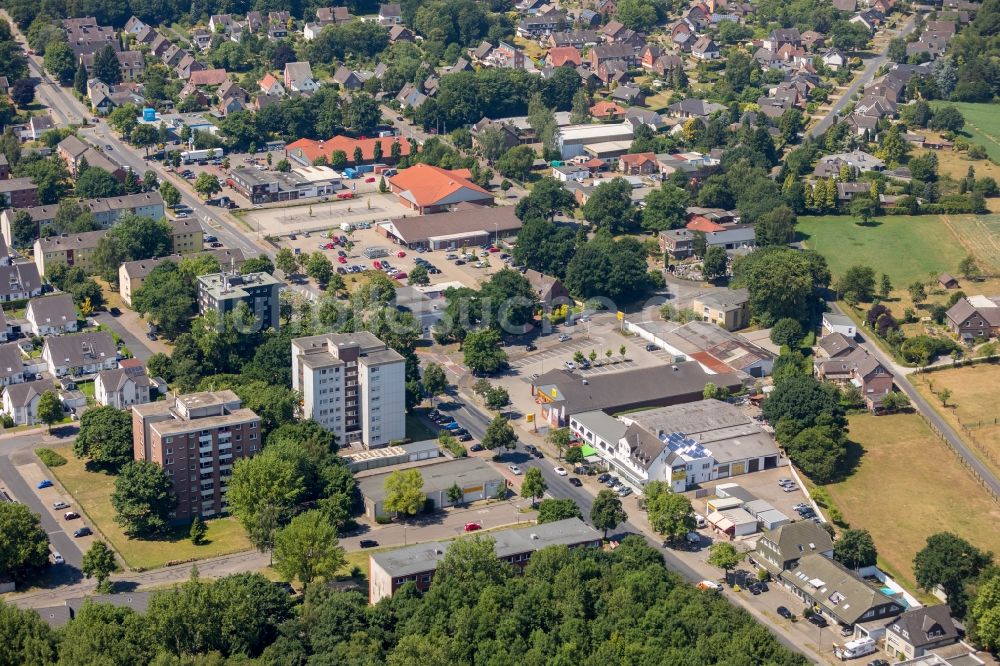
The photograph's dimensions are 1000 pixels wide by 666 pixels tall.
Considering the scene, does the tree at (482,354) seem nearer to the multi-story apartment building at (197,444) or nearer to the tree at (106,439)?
the multi-story apartment building at (197,444)

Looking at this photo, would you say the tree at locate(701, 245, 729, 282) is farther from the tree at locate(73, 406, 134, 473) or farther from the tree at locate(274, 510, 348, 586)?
the tree at locate(274, 510, 348, 586)

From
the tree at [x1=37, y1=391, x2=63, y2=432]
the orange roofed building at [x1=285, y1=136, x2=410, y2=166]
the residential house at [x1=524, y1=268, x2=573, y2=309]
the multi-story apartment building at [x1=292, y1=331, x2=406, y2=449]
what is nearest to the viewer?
the multi-story apartment building at [x1=292, y1=331, x2=406, y2=449]

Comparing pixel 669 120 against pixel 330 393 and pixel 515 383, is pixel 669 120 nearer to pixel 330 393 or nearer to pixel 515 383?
pixel 515 383

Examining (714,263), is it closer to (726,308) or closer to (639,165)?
(726,308)

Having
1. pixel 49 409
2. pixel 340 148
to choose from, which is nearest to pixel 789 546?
pixel 49 409

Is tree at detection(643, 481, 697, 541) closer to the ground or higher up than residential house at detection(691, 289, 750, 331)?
closer to the ground

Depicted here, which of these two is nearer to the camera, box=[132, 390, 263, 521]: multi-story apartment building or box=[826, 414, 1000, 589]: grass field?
box=[132, 390, 263, 521]: multi-story apartment building

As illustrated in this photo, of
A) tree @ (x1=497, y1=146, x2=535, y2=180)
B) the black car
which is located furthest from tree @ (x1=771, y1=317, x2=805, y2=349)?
tree @ (x1=497, y1=146, x2=535, y2=180)

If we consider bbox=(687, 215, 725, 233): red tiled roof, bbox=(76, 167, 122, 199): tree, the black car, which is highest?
bbox=(76, 167, 122, 199): tree
